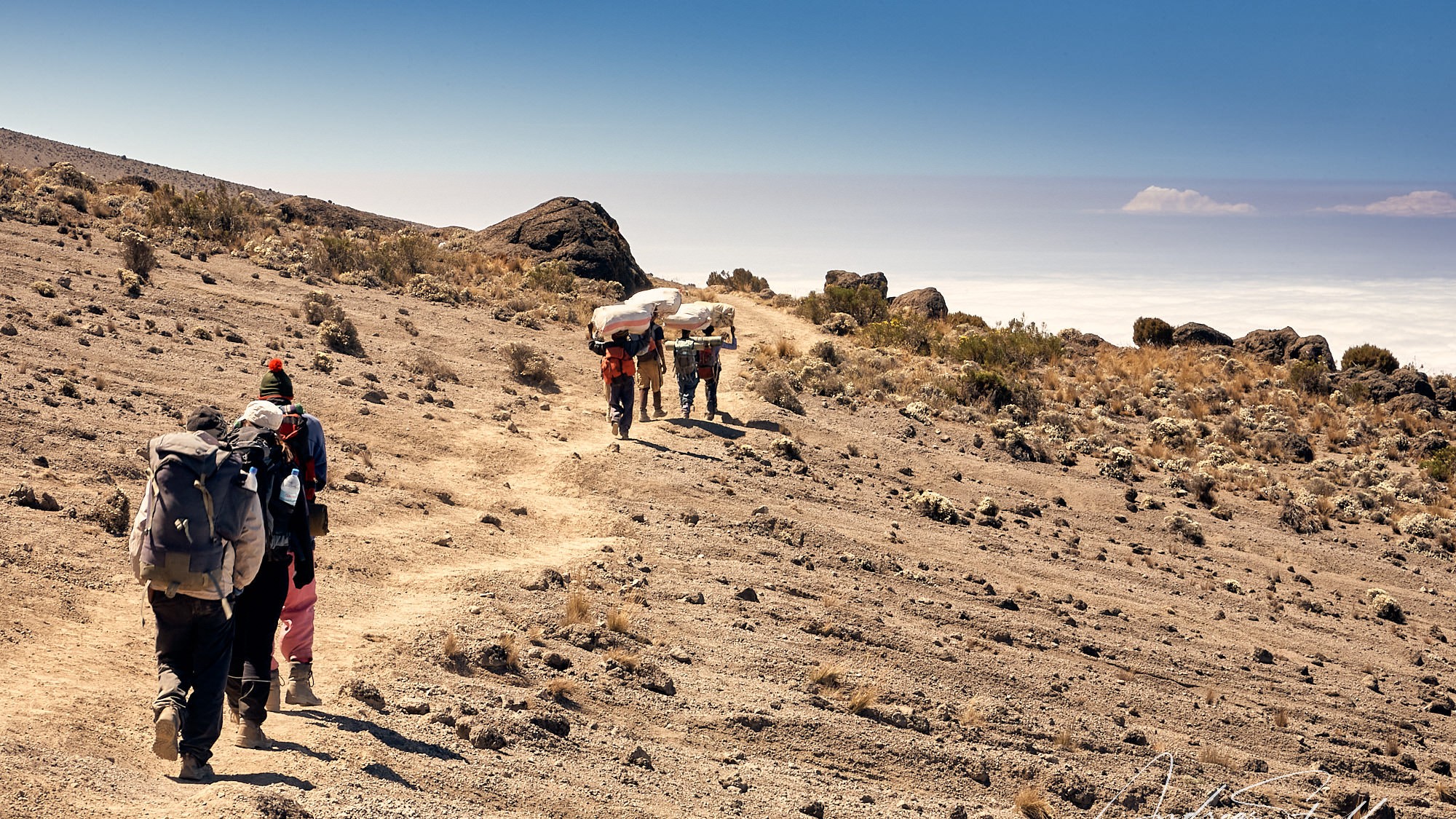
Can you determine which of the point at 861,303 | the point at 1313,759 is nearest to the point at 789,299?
the point at 861,303

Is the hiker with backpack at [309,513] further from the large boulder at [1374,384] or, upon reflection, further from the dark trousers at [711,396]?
the large boulder at [1374,384]

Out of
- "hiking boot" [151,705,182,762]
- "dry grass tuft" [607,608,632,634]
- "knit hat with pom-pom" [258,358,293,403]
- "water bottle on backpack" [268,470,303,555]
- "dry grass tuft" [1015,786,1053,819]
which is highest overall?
"knit hat with pom-pom" [258,358,293,403]

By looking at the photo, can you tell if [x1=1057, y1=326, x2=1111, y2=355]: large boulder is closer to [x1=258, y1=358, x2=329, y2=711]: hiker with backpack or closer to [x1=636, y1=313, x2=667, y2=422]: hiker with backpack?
[x1=636, y1=313, x2=667, y2=422]: hiker with backpack

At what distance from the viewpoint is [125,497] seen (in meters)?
9.00

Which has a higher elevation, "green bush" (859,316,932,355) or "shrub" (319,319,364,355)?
"green bush" (859,316,932,355)

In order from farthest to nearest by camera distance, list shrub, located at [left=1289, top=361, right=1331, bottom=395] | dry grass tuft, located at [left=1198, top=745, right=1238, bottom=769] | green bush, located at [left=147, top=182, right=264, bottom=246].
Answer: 1. green bush, located at [left=147, top=182, right=264, bottom=246]
2. shrub, located at [left=1289, top=361, right=1331, bottom=395]
3. dry grass tuft, located at [left=1198, top=745, right=1238, bottom=769]

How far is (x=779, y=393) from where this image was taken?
19.0 metres

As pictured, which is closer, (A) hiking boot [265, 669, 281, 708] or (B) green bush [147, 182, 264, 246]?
(A) hiking boot [265, 669, 281, 708]

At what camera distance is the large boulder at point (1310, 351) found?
95.7ft

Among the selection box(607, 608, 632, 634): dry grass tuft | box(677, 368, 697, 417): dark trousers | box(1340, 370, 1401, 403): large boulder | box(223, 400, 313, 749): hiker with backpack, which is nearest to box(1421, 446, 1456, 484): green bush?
box(1340, 370, 1401, 403): large boulder

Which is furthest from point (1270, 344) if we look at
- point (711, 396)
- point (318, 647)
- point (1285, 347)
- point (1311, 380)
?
point (318, 647)

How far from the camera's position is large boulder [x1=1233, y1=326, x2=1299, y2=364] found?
30781 mm

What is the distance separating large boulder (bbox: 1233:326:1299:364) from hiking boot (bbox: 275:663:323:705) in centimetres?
3022

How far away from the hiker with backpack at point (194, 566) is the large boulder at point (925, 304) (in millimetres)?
31086
